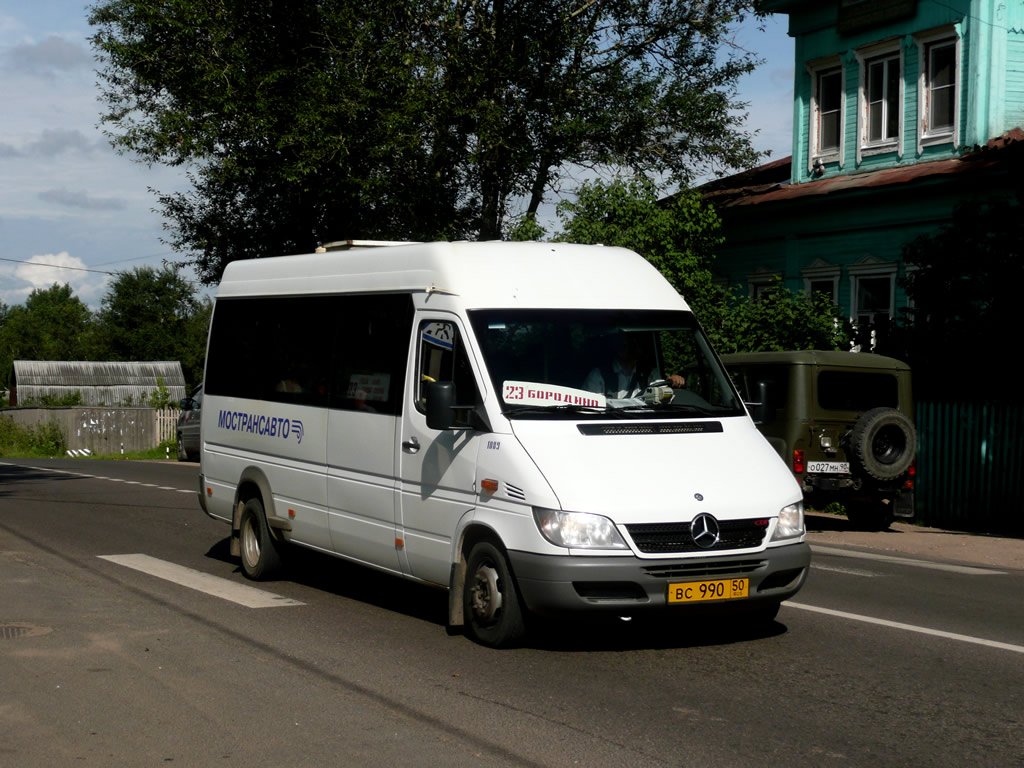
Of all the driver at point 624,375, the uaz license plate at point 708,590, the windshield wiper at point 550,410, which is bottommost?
the uaz license plate at point 708,590

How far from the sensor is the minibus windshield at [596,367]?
26.7 ft

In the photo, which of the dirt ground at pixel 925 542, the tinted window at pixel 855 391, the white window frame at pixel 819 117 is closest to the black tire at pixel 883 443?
the tinted window at pixel 855 391

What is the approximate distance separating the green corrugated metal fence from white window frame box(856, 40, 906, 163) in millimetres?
7478

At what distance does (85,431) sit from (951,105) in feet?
129

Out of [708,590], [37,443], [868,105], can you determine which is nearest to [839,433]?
[708,590]

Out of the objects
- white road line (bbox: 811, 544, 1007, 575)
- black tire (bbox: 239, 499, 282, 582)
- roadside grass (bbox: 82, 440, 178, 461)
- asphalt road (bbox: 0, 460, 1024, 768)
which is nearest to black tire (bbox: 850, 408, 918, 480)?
white road line (bbox: 811, 544, 1007, 575)

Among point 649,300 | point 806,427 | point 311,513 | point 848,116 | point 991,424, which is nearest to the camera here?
point 649,300

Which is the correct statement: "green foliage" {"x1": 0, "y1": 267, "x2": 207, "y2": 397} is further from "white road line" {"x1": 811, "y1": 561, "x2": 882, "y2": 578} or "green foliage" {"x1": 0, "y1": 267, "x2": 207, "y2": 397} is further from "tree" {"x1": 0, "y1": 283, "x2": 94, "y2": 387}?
Result: "white road line" {"x1": 811, "y1": 561, "x2": 882, "y2": 578}

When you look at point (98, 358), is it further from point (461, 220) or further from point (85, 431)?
point (461, 220)

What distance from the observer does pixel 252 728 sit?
19.9 ft

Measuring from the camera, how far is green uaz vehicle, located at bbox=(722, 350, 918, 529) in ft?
54.3

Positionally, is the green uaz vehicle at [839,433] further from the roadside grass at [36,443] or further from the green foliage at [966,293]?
the roadside grass at [36,443]

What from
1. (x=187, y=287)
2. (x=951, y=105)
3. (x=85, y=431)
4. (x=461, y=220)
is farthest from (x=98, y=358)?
(x=951, y=105)

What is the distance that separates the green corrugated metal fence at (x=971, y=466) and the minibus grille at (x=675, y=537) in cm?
1202
